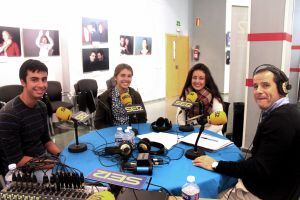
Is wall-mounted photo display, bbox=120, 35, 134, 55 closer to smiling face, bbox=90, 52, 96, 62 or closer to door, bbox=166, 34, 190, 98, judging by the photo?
smiling face, bbox=90, 52, 96, 62

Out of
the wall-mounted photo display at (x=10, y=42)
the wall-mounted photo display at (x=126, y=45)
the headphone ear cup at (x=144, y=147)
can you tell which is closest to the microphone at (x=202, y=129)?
the headphone ear cup at (x=144, y=147)

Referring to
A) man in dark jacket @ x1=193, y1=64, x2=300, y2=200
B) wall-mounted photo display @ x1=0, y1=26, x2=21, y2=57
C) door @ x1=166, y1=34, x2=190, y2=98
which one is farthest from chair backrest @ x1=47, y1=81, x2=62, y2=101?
door @ x1=166, y1=34, x2=190, y2=98

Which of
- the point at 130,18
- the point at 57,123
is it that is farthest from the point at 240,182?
the point at 130,18

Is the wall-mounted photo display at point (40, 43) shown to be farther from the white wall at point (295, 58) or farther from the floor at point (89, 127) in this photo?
the white wall at point (295, 58)

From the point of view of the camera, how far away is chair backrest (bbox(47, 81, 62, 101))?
5.09 metres

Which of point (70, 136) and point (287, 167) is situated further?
point (70, 136)

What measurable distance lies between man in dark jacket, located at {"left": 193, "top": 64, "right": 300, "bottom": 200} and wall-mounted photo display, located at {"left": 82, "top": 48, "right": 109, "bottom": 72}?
15.6ft

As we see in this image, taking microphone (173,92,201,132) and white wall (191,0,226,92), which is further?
white wall (191,0,226,92)

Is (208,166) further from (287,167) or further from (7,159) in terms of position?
(7,159)

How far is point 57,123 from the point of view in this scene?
580 cm

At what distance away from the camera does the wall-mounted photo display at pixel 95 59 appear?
6.07 meters

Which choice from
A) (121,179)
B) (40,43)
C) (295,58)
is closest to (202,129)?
(121,179)

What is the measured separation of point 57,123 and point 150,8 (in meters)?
4.26

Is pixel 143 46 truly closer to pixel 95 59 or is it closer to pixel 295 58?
pixel 95 59
